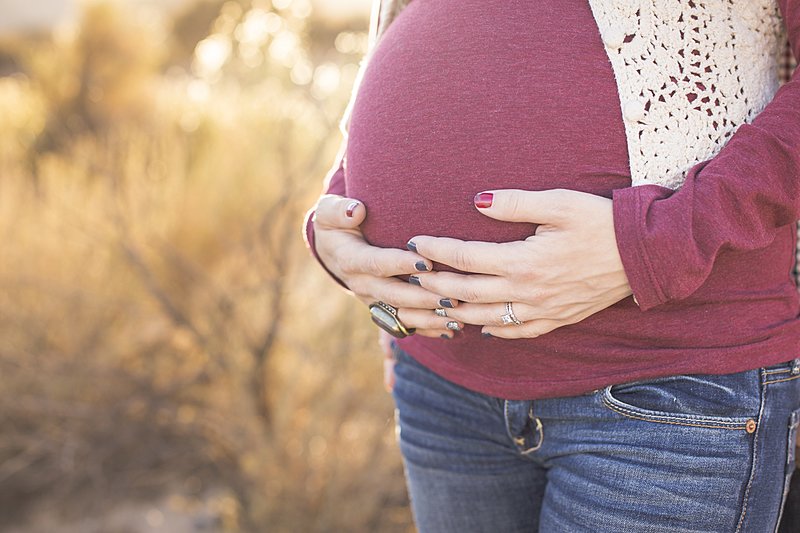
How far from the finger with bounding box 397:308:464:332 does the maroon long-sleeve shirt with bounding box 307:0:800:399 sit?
66mm

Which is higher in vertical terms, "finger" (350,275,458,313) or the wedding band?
"finger" (350,275,458,313)

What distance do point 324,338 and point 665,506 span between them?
2.00m

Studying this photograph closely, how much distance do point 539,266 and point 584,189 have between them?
0.41ft

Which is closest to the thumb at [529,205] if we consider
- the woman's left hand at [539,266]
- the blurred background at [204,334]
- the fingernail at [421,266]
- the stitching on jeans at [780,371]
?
the woman's left hand at [539,266]

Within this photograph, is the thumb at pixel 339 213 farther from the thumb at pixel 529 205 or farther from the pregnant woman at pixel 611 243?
the thumb at pixel 529 205

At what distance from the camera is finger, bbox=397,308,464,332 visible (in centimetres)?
103

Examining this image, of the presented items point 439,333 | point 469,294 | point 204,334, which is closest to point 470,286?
point 469,294

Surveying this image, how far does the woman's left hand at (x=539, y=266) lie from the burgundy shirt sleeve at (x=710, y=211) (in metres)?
0.03

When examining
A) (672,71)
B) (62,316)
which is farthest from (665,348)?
(62,316)

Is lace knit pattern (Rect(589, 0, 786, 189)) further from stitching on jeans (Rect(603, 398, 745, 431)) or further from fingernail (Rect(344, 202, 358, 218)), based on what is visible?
fingernail (Rect(344, 202, 358, 218))

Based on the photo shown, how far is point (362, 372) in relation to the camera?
109 inches

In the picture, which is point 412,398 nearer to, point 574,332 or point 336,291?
point 574,332

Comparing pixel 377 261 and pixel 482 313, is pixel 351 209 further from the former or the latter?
pixel 482 313

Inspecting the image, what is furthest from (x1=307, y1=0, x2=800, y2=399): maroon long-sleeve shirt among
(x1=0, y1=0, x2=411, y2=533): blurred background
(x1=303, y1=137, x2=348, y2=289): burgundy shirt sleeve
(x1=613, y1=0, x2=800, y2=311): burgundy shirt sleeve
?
(x1=0, y1=0, x2=411, y2=533): blurred background
